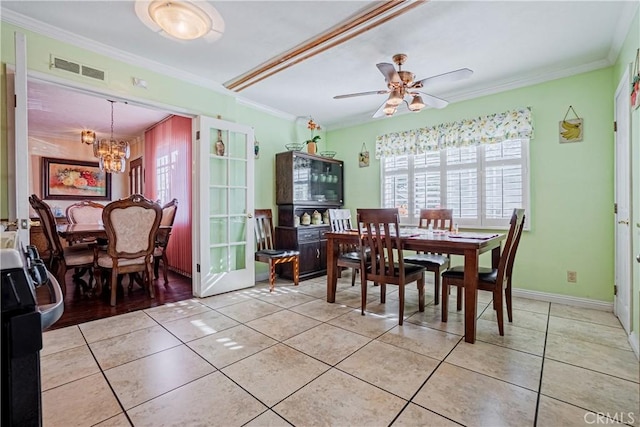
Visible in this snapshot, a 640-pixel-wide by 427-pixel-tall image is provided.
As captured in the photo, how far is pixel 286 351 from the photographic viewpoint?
2.10 meters

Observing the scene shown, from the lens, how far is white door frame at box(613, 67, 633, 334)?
2.39m

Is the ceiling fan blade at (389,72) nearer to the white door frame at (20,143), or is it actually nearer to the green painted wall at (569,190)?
the green painted wall at (569,190)

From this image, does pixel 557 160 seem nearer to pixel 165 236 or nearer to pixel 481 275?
pixel 481 275

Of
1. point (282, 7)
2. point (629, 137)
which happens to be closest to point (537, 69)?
point (629, 137)

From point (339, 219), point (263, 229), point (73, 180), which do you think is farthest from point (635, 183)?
point (73, 180)

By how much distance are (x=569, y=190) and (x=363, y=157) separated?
268cm

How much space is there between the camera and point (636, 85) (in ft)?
7.00

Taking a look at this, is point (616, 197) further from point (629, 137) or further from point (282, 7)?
point (282, 7)

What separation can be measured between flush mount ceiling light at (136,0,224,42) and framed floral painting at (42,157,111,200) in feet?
17.3

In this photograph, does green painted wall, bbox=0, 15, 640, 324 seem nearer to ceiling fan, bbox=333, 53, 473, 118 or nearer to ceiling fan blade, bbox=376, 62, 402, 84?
ceiling fan, bbox=333, 53, 473, 118

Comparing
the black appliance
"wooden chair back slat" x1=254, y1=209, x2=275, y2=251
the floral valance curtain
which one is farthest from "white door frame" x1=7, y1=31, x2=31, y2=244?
the floral valance curtain

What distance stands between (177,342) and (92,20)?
259 centimetres

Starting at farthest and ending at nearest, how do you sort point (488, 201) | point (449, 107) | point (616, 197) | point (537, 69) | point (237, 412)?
point (449, 107), point (488, 201), point (537, 69), point (616, 197), point (237, 412)

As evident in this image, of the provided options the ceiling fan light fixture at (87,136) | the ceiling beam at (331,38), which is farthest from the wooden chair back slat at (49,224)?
the ceiling beam at (331,38)
